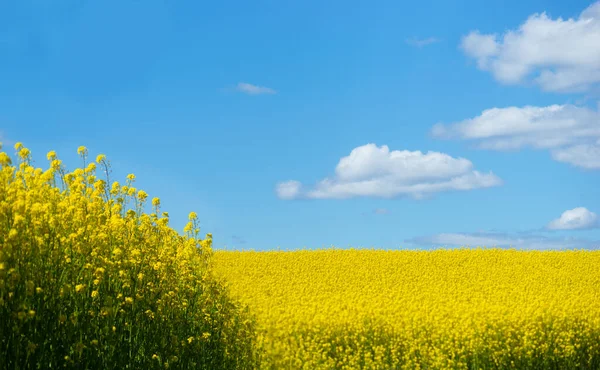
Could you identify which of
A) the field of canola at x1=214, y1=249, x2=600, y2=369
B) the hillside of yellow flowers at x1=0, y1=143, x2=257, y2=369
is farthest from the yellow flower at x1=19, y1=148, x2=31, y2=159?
the field of canola at x1=214, y1=249, x2=600, y2=369

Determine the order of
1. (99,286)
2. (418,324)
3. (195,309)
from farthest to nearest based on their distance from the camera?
(418,324)
(195,309)
(99,286)

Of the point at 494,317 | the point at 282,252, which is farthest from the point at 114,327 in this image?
the point at 282,252

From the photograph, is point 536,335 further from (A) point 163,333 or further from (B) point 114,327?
(B) point 114,327

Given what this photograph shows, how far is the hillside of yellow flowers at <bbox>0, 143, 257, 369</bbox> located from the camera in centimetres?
511

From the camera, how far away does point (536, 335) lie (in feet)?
33.0

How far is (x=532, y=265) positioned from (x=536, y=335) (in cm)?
885

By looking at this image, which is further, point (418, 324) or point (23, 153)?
point (418, 324)

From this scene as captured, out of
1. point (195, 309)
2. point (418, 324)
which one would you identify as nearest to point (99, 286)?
point (195, 309)

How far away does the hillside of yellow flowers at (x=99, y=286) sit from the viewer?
16.8 ft

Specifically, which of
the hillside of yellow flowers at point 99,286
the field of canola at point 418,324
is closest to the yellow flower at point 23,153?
the hillside of yellow flowers at point 99,286

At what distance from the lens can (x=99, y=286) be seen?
20.7ft

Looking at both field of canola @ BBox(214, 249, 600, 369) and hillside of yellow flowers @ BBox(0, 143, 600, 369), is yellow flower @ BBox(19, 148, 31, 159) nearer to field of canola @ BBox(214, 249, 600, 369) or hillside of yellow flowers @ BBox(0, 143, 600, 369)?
hillside of yellow flowers @ BBox(0, 143, 600, 369)

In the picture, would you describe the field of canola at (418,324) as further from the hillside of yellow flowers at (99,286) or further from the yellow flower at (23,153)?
the yellow flower at (23,153)

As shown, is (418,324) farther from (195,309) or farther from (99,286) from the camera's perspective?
(99,286)
